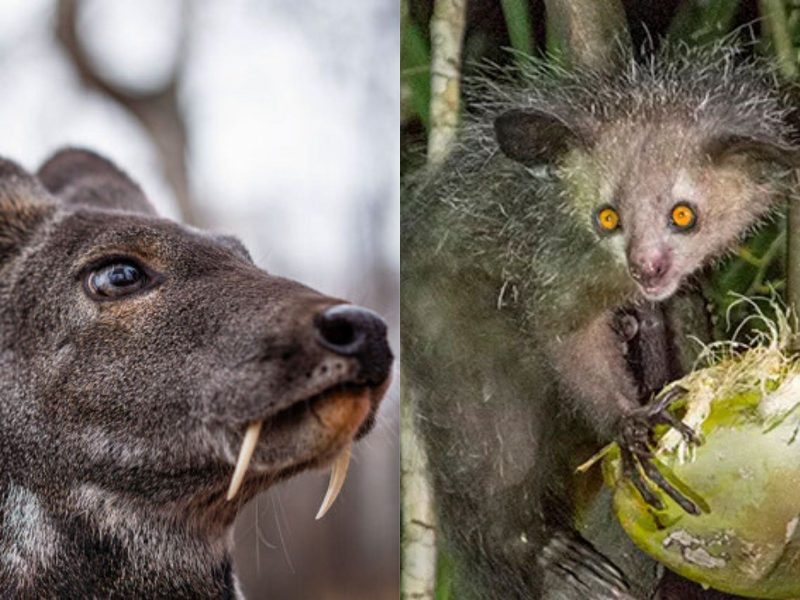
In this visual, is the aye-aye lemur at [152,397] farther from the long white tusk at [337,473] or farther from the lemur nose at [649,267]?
the lemur nose at [649,267]

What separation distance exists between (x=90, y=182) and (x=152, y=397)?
2.44ft

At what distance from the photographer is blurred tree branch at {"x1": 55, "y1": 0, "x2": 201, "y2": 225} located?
2.57 meters

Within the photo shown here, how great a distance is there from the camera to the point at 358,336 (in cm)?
158

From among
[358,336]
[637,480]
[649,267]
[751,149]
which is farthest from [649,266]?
[358,336]

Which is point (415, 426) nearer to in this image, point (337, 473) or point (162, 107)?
point (337, 473)

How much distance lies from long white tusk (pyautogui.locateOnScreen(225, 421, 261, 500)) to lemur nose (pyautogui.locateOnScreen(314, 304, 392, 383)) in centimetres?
16

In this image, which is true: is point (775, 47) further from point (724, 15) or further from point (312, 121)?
point (312, 121)

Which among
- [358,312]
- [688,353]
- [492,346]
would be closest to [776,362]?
[688,353]

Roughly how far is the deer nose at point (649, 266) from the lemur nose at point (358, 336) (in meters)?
0.46

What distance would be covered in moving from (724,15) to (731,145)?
212 millimetres

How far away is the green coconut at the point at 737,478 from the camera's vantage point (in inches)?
66.9

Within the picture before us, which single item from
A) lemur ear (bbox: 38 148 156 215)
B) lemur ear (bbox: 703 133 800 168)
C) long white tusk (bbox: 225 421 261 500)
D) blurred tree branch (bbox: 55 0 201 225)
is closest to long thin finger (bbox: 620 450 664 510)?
lemur ear (bbox: 703 133 800 168)

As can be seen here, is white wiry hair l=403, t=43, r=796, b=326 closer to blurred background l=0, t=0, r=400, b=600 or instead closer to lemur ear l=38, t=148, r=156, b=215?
blurred background l=0, t=0, r=400, b=600

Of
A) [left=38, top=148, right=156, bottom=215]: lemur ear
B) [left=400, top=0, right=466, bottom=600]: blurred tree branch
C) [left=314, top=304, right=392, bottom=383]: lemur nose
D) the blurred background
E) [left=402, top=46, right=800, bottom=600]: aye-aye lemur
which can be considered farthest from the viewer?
the blurred background
